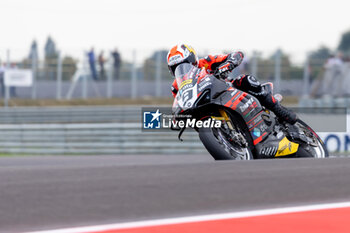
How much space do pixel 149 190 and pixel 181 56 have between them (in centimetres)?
291

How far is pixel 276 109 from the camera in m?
7.13

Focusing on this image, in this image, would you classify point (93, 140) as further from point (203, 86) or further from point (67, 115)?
point (203, 86)

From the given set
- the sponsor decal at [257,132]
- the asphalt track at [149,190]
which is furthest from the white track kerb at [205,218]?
the sponsor decal at [257,132]

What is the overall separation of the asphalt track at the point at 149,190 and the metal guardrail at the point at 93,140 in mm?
9459

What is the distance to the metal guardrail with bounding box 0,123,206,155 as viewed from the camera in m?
14.2

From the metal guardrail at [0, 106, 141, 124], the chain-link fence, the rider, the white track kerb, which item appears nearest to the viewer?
the white track kerb

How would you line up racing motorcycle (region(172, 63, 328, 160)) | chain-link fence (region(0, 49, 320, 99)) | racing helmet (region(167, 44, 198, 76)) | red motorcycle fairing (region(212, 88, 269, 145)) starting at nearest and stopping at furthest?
racing motorcycle (region(172, 63, 328, 160)) < red motorcycle fairing (region(212, 88, 269, 145)) < racing helmet (region(167, 44, 198, 76)) < chain-link fence (region(0, 49, 320, 99))

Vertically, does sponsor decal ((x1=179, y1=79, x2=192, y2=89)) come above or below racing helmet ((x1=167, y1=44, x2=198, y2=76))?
below

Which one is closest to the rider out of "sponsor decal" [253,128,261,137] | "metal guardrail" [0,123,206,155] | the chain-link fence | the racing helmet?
the racing helmet

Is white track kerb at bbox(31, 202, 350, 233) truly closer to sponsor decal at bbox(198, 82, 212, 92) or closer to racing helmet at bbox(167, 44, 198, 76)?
sponsor decal at bbox(198, 82, 212, 92)

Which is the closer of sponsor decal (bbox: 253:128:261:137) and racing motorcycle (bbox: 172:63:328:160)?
racing motorcycle (bbox: 172:63:328:160)

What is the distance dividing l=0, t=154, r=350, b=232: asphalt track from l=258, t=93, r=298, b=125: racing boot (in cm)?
240

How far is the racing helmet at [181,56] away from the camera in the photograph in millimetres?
6793

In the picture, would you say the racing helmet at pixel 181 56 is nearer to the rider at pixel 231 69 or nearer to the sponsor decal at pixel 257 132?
the rider at pixel 231 69
